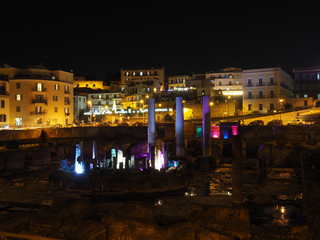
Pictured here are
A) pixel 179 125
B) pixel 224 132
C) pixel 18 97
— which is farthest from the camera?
pixel 18 97

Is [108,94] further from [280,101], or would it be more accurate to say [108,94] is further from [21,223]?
[21,223]

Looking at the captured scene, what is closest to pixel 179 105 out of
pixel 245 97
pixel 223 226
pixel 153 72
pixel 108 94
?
pixel 223 226

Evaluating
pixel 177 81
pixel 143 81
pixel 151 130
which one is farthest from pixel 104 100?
pixel 151 130

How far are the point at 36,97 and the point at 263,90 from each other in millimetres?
48975

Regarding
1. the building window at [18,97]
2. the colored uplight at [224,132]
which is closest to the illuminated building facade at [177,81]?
the colored uplight at [224,132]

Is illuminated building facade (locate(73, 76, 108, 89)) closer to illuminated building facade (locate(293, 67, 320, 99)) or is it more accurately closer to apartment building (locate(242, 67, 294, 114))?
apartment building (locate(242, 67, 294, 114))

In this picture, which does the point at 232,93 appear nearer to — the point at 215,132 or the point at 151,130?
the point at 215,132

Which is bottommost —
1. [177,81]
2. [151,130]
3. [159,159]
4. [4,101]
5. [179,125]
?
[159,159]

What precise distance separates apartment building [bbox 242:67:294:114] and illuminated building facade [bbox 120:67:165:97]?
84.9 ft

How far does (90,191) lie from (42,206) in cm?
598

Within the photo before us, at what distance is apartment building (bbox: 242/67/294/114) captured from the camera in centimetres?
6825

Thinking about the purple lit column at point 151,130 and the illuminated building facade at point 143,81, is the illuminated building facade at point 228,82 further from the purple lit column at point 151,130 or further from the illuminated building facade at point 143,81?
the purple lit column at point 151,130

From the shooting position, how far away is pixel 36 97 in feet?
208

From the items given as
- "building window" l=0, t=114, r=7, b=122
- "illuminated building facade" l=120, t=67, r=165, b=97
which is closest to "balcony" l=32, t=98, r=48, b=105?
"building window" l=0, t=114, r=7, b=122
